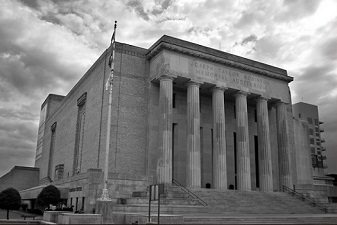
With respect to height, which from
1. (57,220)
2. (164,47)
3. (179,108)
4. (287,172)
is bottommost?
(57,220)

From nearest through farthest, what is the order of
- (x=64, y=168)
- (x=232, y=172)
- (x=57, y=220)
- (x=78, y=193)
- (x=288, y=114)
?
(x=57, y=220) < (x=78, y=193) < (x=232, y=172) < (x=288, y=114) < (x=64, y=168)

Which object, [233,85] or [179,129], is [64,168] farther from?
[233,85]

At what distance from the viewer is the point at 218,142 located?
36312 millimetres

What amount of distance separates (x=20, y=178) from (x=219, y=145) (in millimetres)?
52996

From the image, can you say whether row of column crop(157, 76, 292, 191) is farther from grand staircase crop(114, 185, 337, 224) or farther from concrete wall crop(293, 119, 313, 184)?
concrete wall crop(293, 119, 313, 184)

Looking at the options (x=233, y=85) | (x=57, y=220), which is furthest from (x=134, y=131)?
(x=57, y=220)

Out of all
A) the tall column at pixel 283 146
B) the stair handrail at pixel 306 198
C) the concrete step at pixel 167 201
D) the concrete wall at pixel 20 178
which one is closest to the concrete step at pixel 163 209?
the concrete step at pixel 167 201

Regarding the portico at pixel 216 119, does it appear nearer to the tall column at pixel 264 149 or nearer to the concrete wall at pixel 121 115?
the tall column at pixel 264 149

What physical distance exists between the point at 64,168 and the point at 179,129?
23863 mm

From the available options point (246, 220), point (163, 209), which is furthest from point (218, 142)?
point (246, 220)

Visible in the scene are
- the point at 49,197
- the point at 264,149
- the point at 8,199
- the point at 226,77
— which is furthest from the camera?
the point at 264,149

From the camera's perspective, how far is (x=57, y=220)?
20.5 meters

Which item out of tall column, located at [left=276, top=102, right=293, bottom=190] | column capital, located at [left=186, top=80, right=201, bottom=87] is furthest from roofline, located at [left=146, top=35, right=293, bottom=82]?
tall column, located at [left=276, top=102, right=293, bottom=190]

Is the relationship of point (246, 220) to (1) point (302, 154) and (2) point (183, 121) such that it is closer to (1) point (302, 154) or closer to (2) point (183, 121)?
(2) point (183, 121)
